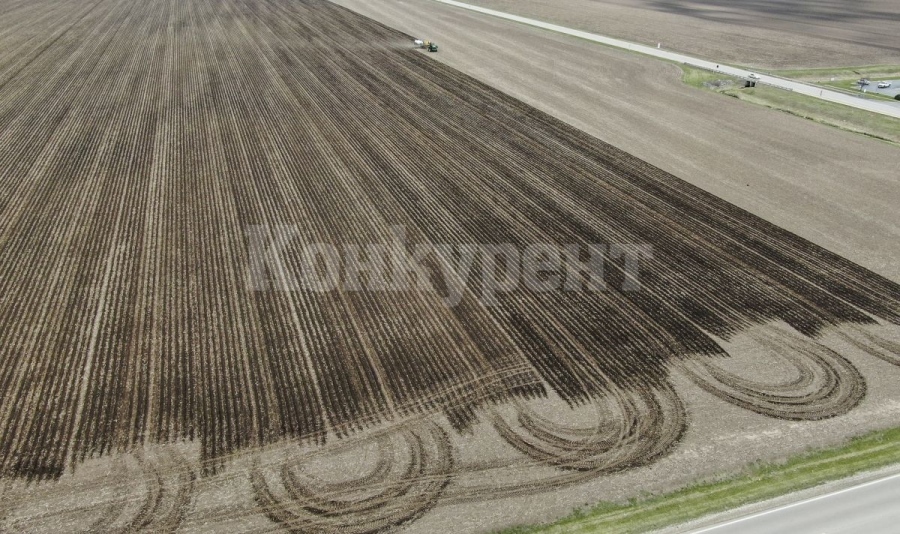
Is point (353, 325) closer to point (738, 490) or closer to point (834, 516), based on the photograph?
point (738, 490)

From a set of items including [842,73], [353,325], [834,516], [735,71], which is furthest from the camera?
[842,73]

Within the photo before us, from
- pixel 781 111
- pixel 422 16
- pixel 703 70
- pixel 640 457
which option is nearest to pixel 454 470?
pixel 640 457

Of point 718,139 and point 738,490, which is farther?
point 718,139

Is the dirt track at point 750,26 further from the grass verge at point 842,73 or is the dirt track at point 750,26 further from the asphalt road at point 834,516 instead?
the asphalt road at point 834,516

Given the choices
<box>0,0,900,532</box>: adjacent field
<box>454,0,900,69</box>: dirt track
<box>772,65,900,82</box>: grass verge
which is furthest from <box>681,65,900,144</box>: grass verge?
<box>0,0,900,532</box>: adjacent field

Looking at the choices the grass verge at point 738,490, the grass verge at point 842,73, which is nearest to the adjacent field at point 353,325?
the grass verge at point 738,490

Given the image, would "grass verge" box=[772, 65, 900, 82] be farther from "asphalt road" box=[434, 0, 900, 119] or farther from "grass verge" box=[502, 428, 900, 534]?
"grass verge" box=[502, 428, 900, 534]

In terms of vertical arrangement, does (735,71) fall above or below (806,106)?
above

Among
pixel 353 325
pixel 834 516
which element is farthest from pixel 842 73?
pixel 353 325
